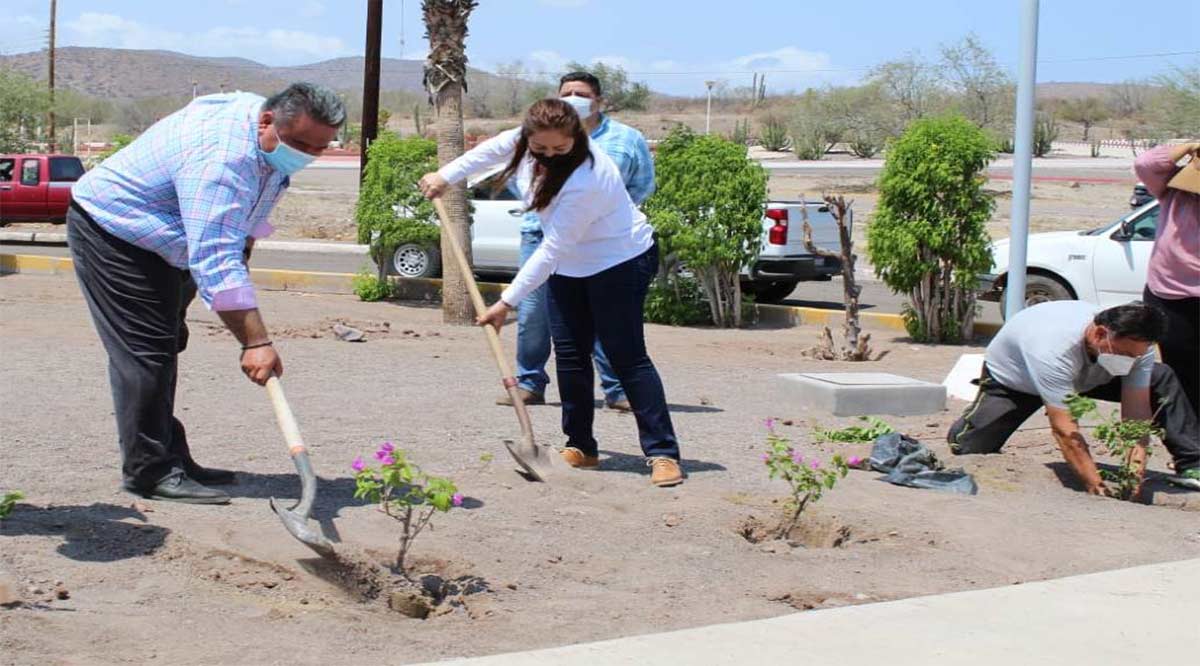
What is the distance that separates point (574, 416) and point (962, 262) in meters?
6.58

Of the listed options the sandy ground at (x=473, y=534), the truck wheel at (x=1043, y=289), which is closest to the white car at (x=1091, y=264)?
the truck wheel at (x=1043, y=289)

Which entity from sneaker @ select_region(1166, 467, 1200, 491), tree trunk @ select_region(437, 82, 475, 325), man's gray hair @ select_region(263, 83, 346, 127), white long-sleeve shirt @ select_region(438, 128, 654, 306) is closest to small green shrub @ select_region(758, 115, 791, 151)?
tree trunk @ select_region(437, 82, 475, 325)

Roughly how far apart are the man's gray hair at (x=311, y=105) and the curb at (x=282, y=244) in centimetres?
1779

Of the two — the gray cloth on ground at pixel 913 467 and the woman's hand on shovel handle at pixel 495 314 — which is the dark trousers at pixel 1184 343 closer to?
the gray cloth on ground at pixel 913 467

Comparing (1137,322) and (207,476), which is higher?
(1137,322)

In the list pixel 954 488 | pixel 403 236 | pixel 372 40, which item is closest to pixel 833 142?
pixel 372 40

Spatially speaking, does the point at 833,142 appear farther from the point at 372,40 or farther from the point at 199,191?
the point at 199,191

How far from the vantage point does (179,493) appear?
572 centimetres

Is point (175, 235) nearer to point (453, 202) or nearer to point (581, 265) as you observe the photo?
point (581, 265)

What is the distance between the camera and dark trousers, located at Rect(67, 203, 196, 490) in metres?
5.52

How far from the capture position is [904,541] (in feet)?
19.5

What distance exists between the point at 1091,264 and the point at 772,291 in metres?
4.01

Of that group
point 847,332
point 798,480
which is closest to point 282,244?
point 847,332

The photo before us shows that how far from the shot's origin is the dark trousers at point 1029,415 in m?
7.21
